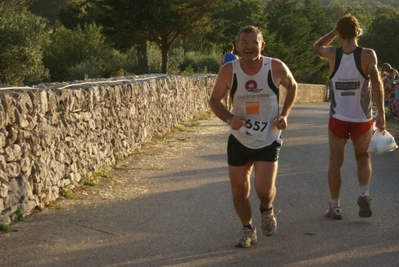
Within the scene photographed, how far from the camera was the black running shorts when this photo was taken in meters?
6.98

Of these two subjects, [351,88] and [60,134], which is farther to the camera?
[60,134]

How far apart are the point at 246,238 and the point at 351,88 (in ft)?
6.43

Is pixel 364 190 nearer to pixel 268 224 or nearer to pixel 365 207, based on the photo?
pixel 365 207

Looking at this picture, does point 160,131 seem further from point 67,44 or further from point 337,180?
point 67,44

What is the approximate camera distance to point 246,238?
705cm

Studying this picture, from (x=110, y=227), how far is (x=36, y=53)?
28.6 m

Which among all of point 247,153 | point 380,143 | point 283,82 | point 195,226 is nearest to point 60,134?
point 195,226

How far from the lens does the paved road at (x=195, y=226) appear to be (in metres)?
6.73

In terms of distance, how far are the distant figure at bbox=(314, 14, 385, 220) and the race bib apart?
145cm

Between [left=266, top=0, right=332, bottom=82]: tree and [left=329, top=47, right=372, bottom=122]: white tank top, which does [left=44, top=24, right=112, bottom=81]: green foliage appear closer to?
[left=266, top=0, right=332, bottom=82]: tree

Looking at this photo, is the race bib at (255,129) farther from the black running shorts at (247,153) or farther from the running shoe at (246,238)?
the running shoe at (246,238)

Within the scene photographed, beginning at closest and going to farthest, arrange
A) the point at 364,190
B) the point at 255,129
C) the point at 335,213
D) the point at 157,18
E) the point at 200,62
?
the point at 255,129 → the point at 364,190 → the point at 335,213 → the point at 157,18 → the point at 200,62

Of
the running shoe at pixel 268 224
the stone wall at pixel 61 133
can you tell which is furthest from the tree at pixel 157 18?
the running shoe at pixel 268 224

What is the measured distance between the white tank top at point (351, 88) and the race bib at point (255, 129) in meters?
1.45
